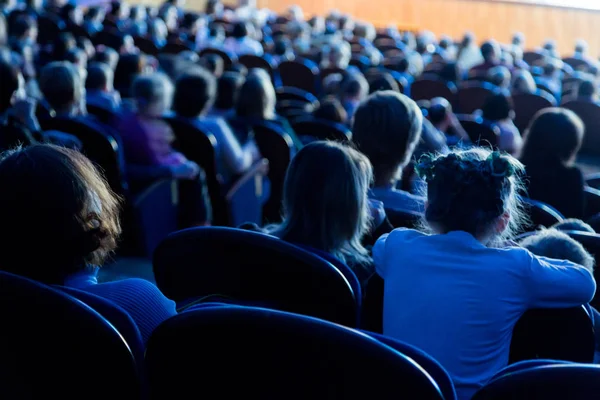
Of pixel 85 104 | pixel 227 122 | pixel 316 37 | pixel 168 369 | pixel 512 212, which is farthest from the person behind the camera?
pixel 316 37

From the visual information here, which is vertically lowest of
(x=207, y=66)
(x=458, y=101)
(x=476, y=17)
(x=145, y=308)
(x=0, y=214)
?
(x=476, y=17)

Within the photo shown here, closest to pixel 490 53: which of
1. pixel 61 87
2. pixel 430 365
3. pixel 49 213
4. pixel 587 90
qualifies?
pixel 587 90

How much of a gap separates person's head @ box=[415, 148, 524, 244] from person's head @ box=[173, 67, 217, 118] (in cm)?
284

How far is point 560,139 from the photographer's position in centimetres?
386

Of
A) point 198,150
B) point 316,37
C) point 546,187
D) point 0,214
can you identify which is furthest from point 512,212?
point 316,37

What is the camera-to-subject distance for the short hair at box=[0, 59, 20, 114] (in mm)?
3945

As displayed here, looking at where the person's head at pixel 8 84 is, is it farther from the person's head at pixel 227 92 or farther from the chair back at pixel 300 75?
the chair back at pixel 300 75

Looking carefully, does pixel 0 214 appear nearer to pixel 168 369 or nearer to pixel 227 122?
pixel 168 369

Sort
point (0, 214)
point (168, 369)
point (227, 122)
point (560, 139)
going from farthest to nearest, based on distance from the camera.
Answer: point (227, 122)
point (560, 139)
point (0, 214)
point (168, 369)

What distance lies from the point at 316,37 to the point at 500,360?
12.4m

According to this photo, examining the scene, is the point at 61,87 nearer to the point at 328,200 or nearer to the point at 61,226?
the point at 328,200

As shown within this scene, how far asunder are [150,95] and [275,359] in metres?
3.49

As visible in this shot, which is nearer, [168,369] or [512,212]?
[168,369]

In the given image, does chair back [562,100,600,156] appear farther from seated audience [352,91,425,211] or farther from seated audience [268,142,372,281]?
seated audience [268,142,372,281]
